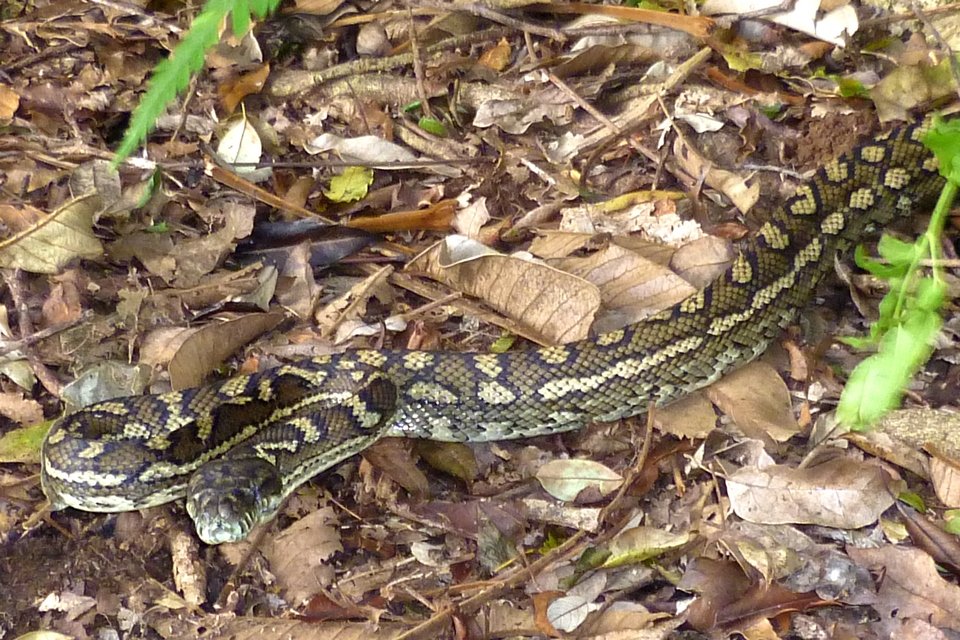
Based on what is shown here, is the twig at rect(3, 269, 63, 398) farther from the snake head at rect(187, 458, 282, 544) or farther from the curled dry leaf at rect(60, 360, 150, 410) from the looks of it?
the snake head at rect(187, 458, 282, 544)

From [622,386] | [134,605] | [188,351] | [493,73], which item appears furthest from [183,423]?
[493,73]

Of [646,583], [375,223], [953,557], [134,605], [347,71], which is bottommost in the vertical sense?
[134,605]

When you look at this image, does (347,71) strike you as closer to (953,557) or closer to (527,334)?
(527,334)

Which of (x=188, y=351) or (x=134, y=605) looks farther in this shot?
(x=188, y=351)

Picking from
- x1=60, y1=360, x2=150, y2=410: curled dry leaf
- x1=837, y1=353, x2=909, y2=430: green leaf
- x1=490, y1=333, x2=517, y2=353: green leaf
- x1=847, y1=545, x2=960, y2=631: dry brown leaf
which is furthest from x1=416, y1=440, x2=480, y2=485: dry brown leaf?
x1=837, y1=353, x2=909, y2=430: green leaf

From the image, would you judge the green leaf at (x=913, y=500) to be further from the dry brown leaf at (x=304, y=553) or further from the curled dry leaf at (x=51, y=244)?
the curled dry leaf at (x=51, y=244)

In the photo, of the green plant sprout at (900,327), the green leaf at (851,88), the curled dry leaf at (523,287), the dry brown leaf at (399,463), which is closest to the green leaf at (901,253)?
the green plant sprout at (900,327)

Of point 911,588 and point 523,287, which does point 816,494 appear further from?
point 523,287
